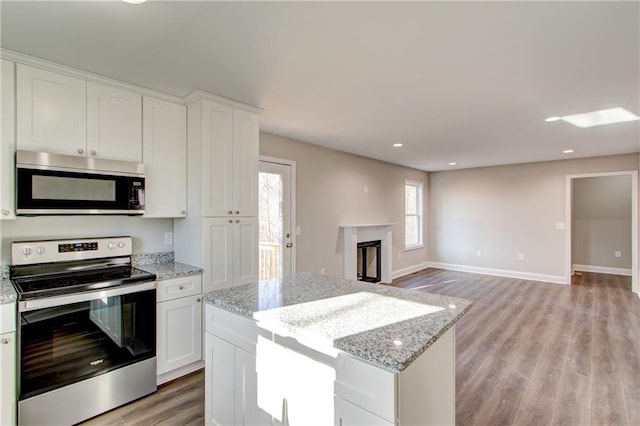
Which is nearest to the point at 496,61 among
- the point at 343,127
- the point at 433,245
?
the point at 343,127

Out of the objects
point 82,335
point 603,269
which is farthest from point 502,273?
point 82,335

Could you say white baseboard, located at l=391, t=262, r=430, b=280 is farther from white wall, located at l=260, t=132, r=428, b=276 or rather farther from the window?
the window

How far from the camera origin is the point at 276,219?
4.10 metres

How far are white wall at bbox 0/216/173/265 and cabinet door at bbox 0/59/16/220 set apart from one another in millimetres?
287

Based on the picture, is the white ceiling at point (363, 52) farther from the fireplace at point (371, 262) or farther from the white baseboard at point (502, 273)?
the white baseboard at point (502, 273)

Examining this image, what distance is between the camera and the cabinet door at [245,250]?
2.97 m

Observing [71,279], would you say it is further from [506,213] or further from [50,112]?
[506,213]

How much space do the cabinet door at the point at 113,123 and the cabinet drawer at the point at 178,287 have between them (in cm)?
105

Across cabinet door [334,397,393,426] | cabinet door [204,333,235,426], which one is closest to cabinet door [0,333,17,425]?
cabinet door [204,333,235,426]

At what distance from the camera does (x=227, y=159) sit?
290cm

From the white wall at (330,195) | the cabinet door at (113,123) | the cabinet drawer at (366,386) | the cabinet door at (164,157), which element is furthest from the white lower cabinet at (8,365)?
the white wall at (330,195)

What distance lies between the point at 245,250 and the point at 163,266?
729mm

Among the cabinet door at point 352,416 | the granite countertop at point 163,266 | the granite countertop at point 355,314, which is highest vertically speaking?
the granite countertop at point 163,266

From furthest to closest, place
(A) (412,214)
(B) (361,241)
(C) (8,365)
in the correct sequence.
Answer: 1. (A) (412,214)
2. (B) (361,241)
3. (C) (8,365)
